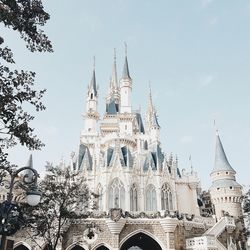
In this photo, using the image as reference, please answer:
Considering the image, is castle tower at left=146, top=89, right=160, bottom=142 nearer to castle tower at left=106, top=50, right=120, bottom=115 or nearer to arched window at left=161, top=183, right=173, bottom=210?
castle tower at left=106, top=50, right=120, bottom=115

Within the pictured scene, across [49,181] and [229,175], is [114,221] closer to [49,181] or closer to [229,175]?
[49,181]

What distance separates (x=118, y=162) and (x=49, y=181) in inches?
796

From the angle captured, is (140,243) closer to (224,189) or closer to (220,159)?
(224,189)

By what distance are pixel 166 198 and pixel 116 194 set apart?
21.4ft

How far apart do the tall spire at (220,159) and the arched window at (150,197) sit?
9829mm

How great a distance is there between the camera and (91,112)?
5759 centimetres

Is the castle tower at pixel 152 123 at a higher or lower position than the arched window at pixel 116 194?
higher

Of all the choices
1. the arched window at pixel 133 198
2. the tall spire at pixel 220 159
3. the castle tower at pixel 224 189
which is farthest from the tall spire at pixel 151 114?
the arched window at pixel 133 198

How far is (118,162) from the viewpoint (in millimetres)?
41719

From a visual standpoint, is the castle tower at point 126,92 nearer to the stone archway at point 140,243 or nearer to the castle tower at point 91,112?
the castle tower at point 91,112

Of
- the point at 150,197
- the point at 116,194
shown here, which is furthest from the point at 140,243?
the point at 150,197

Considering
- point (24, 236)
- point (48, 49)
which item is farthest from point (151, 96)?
point (48, 49)

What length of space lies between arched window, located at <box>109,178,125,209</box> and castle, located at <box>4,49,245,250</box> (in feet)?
0.39

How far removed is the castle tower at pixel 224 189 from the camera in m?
42.3
